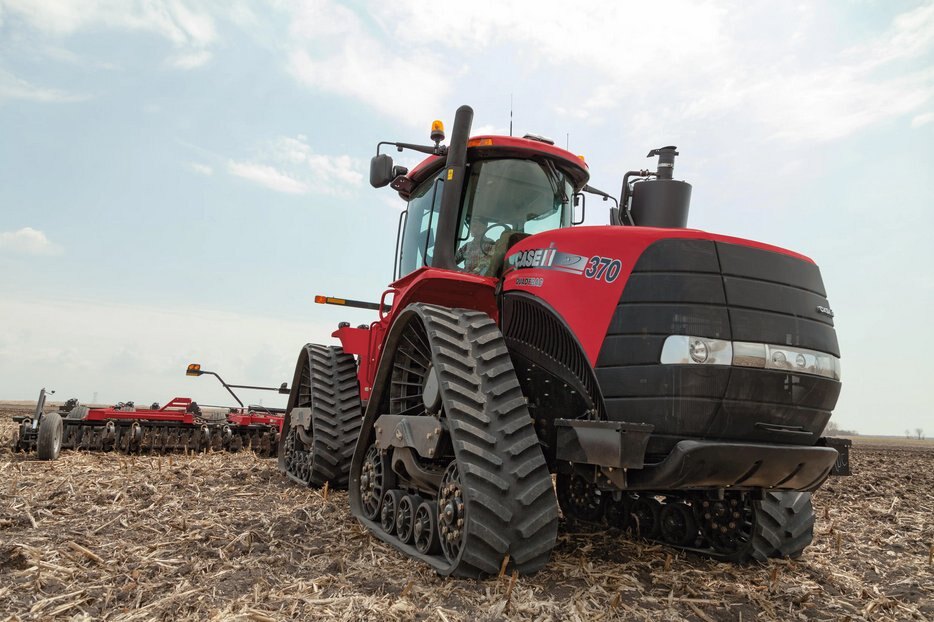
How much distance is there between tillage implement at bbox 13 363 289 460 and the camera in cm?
966

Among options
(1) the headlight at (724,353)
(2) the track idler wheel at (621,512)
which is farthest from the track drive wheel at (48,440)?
(1) the headlight at (724,353)

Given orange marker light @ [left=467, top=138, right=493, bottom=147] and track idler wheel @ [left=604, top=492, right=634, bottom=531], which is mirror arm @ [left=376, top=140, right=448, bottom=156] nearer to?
orange marker light @ [left=467, top=138, right=493, bottom=147]

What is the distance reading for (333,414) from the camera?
25.1ft

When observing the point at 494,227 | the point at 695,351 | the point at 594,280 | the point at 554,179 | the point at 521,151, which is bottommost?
the point at 695,351

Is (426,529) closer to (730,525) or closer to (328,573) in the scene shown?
(328,573)

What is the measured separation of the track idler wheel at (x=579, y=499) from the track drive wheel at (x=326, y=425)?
92.7 inches

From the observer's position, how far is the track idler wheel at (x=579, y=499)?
6039 millimetres

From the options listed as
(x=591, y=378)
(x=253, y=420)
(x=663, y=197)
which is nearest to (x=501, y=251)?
(x=663, y=197)

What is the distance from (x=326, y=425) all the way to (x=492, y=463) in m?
3.96

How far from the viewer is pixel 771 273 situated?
Result: 13.3 feet

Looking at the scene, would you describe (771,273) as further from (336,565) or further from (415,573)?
(336,565)

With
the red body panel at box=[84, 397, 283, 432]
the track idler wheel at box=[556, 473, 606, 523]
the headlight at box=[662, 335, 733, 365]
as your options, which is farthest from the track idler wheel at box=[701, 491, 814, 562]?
the red body panel at box=[84, 397, 283, 432]

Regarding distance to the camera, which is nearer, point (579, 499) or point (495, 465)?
point (495, 465)

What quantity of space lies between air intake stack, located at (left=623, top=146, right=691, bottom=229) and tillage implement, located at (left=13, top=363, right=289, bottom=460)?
22.1ft
